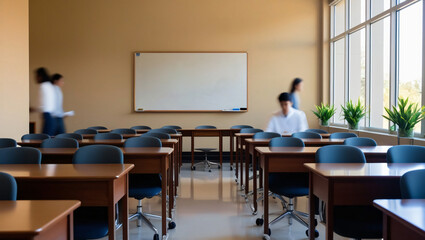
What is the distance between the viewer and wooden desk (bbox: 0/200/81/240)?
1.33 m

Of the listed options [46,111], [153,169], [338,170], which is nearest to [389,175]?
[338,170]

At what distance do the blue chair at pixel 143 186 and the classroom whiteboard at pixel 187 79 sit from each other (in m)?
4.62

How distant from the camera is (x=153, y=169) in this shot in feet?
11.2

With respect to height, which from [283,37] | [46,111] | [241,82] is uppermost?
[283,37]

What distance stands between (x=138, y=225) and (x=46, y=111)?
3186 millimetres

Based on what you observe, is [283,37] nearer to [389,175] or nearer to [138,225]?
[138,225]

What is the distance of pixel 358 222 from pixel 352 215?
14 centimetres

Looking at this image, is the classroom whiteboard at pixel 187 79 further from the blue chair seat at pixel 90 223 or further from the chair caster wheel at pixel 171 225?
the blue chair seat at pixel 90 223

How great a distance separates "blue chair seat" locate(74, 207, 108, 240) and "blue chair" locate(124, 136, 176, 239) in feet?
2.26

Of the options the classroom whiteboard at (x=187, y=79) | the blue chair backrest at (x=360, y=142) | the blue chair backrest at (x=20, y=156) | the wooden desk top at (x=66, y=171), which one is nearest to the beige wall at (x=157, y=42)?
the classroom whiteboard at (x=187, y=79)

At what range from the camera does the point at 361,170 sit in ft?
8.36

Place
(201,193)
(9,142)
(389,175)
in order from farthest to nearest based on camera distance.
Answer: (201,193) → (9,142) → (389,175)

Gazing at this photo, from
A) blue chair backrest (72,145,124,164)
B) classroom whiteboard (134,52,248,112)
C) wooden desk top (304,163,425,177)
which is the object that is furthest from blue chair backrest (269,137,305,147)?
classroom whiteboard (134,52,248,112)

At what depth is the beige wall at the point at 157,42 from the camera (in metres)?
8.66
